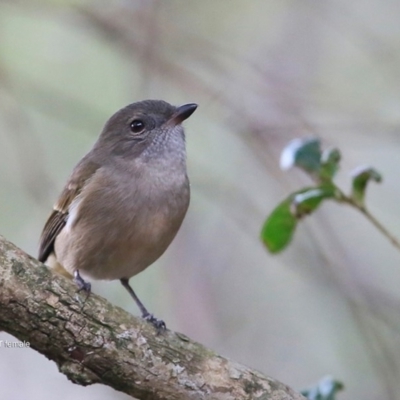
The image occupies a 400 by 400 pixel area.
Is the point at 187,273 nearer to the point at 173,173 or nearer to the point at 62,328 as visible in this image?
the point at 173,173

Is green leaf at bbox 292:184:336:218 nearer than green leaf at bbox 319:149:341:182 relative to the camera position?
Yes

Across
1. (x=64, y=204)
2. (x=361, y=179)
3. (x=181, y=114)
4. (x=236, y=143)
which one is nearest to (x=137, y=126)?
(x=181, y=114)

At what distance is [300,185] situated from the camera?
571 centimetres

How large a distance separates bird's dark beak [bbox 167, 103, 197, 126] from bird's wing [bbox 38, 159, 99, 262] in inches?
21.5

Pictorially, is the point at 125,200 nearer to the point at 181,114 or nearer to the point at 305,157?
the point at 181,114

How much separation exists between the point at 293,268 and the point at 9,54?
3.37 meters

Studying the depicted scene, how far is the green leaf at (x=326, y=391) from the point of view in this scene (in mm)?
3430

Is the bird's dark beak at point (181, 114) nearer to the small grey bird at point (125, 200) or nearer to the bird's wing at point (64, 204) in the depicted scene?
the small grey bird at point (125, 200)

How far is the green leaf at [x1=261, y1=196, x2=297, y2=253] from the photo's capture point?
3.85 meters

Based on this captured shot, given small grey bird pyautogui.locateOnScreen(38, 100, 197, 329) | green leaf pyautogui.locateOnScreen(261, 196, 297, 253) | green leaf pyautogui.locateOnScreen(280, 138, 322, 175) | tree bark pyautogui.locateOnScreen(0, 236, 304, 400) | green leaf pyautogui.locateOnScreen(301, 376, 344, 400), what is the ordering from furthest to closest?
1. small grey bird pyautogui.locateOnScreen(38, 100, 197, 329)
2. green leaf pyautogui.locateOnScreen(261, 196, 297, 253)
3. green leaf pyautogui.locateOnScreen(280, 138, 322, 175)
4. green leaf pyautogui.locateOnScreen(301, 376, 344, 400)
5. tree bark pyautogui.locateOnScreen(0, 236, 304, 400)

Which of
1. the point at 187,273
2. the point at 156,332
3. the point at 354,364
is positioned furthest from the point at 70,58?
the point at 156,332

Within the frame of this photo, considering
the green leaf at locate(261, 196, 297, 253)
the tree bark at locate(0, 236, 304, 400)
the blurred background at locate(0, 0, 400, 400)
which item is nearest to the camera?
the tree bark at locate(0, 236, 304, 400)

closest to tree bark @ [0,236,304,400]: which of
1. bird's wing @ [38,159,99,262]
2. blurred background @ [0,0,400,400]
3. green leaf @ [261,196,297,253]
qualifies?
green leaf @ [261,196,297,253]

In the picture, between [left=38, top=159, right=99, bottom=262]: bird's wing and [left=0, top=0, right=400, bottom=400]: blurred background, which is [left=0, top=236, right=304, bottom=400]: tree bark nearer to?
[left=38, top=159, right=99, bottom=262]: bird's wing
